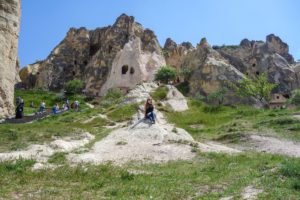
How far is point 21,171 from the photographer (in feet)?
45.4

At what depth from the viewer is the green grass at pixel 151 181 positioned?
434 inches

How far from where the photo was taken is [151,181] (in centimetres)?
1291

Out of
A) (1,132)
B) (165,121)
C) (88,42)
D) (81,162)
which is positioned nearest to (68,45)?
(88,42)

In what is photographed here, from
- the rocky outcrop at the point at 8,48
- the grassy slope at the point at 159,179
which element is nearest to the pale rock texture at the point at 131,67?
the rocky outcrop at the point at 8,48

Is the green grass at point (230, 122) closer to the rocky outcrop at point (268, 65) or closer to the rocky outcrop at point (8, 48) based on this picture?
the rocky outcrop at point (8, 48)

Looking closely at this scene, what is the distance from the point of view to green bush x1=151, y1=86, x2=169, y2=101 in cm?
4489

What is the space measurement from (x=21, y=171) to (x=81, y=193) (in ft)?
→ 10.7

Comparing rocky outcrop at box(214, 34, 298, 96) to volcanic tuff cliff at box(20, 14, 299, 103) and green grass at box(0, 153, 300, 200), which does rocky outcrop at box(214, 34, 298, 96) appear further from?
green grass at box(0, 153, 300, 200)

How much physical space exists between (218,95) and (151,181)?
59.6m

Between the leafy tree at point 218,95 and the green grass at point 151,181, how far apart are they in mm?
55574

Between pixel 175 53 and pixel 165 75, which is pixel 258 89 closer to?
pixel 165 75

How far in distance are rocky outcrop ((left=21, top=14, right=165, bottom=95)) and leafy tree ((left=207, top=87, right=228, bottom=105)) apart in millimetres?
17193

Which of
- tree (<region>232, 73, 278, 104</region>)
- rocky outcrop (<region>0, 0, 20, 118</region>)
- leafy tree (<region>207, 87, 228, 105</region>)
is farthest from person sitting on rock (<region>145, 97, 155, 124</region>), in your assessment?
leafy tree (<region>207, 87, 228, 105</region>)

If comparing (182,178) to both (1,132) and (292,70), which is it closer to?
(1,132)
